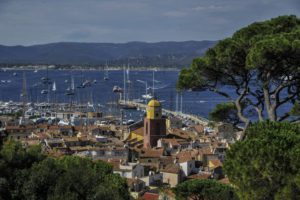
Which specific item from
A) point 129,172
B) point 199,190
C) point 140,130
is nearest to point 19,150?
point 199,190

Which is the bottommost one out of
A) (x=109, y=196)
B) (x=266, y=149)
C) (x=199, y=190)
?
(x=199, y=190)

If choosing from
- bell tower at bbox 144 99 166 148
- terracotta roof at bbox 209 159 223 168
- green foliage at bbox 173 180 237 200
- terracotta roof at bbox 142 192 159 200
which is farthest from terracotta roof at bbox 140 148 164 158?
green foliage at bbox 173 180 237 200

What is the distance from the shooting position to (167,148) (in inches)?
1307

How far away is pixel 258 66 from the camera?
8.72m

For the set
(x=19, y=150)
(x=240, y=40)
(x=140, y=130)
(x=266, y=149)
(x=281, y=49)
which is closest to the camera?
(x=266, y=149)

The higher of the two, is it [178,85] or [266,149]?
[178,85]

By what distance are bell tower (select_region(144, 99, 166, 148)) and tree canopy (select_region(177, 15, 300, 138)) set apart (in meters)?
24.2

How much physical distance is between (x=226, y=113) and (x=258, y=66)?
212 cm

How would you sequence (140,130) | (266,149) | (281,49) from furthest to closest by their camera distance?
(140,130)
(281,49)
(266,149)

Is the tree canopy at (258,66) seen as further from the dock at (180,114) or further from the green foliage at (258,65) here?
the dock at (180,114)

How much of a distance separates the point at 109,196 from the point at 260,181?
120 inches

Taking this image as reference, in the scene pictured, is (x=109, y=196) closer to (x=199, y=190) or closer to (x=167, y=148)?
(x=199, y=190)

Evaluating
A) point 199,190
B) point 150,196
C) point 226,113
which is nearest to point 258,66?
point 226,113

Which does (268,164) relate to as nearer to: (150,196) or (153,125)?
(150,196)
